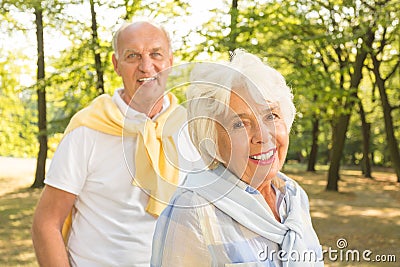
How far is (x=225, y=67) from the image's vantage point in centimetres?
171

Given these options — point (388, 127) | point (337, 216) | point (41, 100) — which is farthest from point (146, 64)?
point (388, 127)

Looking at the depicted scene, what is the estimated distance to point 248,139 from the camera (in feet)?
5.48

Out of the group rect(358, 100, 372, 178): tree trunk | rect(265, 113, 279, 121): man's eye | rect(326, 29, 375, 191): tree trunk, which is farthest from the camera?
rect(358, 100, 372, 178): tree trunk

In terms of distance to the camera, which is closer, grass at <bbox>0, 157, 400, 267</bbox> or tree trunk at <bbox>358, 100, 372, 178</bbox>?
grass at <bbox>0, 157, 400, 267</bbox>

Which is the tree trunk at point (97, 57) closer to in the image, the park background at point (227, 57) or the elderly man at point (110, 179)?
the park background at point (227, 57)

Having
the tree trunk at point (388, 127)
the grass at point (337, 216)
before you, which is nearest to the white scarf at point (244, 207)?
the grass at point (337, 216)

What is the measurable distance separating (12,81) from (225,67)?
19178 mm

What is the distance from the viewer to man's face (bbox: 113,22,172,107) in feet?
7.23

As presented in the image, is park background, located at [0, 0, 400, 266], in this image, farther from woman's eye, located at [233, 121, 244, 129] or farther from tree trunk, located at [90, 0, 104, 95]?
woman's eye, located at [233, 121, 244, 129]

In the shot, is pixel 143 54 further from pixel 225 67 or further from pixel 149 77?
pixel 225 67

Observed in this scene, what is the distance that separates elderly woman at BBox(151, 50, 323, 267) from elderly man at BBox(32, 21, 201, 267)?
0.41 meters

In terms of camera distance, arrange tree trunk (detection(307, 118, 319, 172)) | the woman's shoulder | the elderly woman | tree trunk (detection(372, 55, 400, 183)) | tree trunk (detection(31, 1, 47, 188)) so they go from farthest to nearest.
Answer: tree trunk (detection(307, 118, 319, 172)) → tree trunk (detection(31, 1, 47, 188)) → tree trunk (detection(372, 55, 400, 183)) → the woman's shoulder → the elderly woman

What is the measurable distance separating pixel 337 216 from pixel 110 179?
13.7m

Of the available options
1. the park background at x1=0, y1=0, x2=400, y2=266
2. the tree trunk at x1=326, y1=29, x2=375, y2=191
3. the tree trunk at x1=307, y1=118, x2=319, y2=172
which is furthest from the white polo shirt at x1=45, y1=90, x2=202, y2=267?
the tree trunk at x1=307, y1=118, x2=319, y2=172
